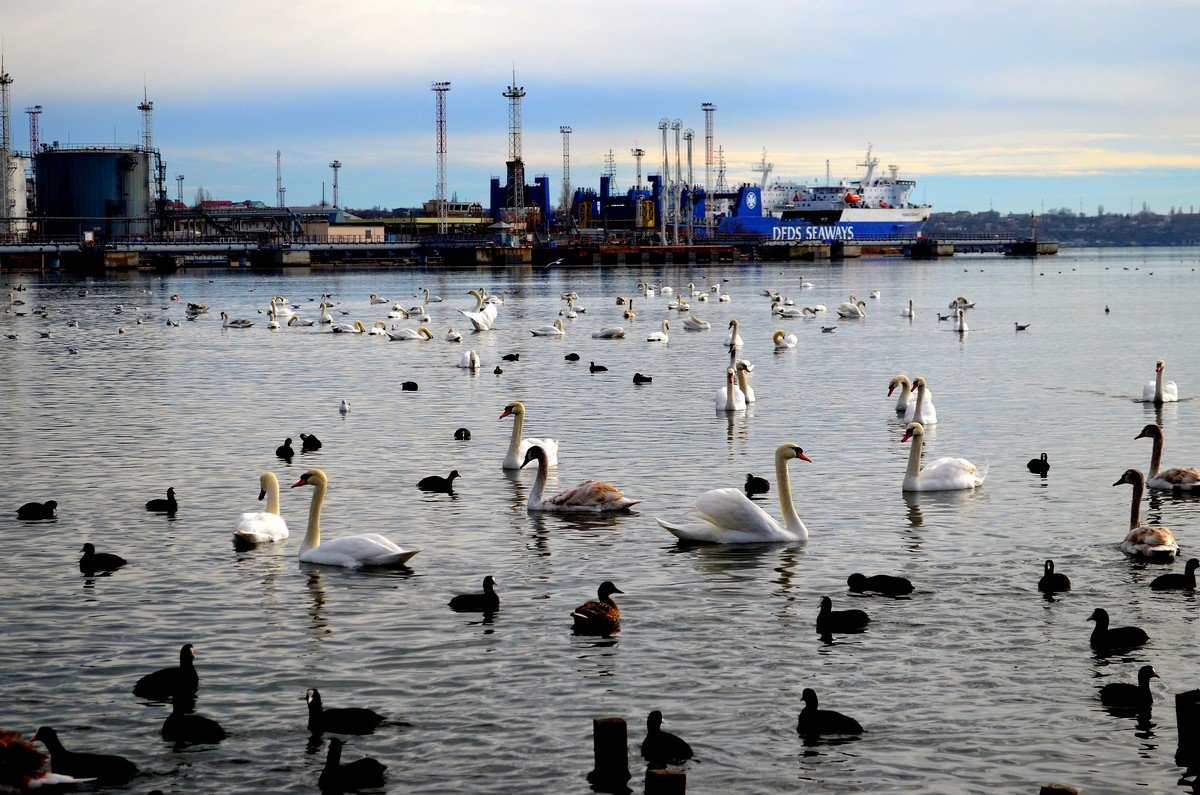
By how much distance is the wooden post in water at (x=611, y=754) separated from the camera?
937 cm

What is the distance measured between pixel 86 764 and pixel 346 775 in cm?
163

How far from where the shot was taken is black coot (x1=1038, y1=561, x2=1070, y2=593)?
44.8 ft

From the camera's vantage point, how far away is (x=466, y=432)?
2481cm

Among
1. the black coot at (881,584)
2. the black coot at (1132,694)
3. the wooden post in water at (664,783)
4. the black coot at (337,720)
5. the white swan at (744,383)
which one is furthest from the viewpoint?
the white swan at (744,383)

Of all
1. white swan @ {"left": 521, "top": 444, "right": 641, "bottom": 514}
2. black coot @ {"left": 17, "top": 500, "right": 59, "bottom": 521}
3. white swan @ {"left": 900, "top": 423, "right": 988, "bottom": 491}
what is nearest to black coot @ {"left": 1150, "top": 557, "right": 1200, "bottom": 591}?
white swan @ {"left": 900, "top": 423, "right": 988, "bottom": 491}

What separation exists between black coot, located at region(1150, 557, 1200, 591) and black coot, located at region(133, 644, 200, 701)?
8.64 metres

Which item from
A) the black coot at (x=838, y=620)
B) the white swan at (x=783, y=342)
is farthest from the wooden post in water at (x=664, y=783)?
the white swan at (x=783, y=342)

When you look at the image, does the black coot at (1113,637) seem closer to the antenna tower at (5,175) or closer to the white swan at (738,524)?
the white swan at (738,524)

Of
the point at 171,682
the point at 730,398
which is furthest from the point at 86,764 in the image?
the point at 730,398

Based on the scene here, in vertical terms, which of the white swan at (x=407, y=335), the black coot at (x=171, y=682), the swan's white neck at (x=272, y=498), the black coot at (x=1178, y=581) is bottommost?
the black coot at (x=171, y=682)

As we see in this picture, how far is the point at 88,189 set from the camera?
168000 millimetres

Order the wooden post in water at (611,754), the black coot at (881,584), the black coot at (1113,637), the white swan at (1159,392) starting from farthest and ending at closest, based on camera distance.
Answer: the white swan at (1159,392)
the black coot at (881,584)
the black coot at (1113,637)
the wooden post in water at (611,754)

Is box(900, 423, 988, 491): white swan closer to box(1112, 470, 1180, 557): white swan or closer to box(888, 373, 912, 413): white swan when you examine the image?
box(1112, 470, 1180, 557): white swan

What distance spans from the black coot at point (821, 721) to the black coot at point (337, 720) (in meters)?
3.01
